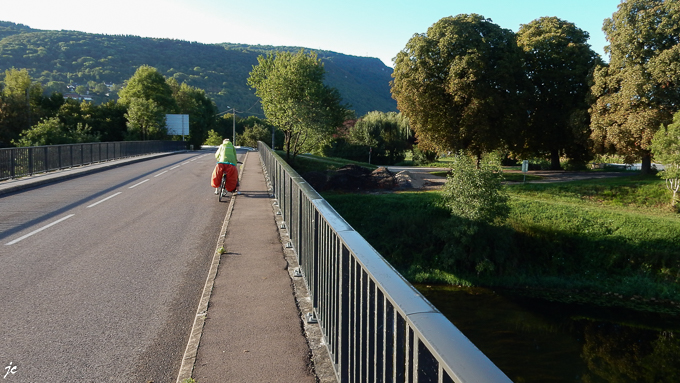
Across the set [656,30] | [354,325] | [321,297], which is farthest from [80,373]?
[656,30]

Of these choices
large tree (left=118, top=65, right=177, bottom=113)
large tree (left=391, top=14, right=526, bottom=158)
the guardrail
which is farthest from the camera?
large tree (left=118, top=65, right=177, bottom=113)

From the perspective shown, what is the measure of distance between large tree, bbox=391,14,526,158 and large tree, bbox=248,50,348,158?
755 centimetres

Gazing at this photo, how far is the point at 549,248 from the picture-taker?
26.9 m

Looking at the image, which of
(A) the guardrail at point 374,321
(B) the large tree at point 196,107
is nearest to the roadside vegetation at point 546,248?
(A) the guardrail at point 374,321

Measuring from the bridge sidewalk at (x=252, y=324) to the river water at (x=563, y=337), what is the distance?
10.3 metres

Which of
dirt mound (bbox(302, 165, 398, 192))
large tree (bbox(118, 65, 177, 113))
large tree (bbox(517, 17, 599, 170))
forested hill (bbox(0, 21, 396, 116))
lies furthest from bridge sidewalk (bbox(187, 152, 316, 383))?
forested hill (bbox(0, 21, 396, 116))

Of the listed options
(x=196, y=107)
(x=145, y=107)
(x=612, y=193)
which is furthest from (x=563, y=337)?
(x=196, y=107)

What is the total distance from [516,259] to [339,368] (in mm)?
24954

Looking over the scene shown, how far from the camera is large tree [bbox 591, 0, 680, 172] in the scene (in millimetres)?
29953

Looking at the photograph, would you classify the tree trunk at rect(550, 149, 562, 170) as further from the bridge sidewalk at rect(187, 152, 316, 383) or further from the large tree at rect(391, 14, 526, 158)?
the bridge sidewalk at rect(187, 152, 316, 383)

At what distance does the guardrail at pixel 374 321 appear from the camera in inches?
56.0

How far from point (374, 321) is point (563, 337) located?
2001cm

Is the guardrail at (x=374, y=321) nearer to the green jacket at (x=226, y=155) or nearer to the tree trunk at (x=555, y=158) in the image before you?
the green jacket at (x=226, y=155)

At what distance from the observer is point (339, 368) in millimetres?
3125
